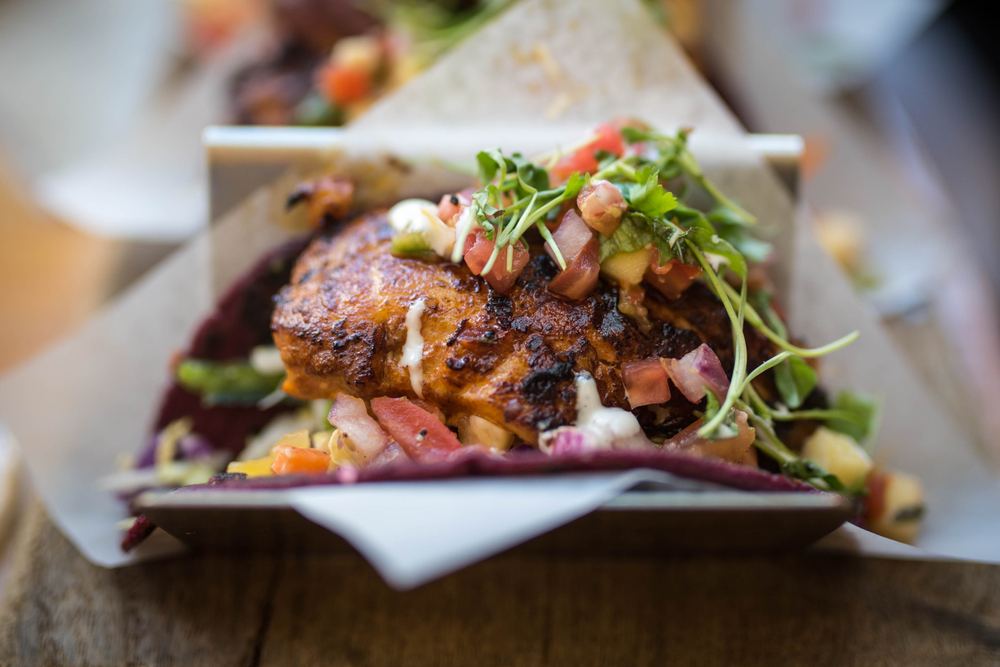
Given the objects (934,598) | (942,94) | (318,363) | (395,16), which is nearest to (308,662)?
(318,363)

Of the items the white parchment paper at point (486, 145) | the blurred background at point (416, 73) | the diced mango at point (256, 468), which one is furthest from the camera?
the blurred background at point (416, 73)

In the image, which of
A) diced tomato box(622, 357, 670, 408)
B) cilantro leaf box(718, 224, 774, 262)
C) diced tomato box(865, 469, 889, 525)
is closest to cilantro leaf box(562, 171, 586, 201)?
diced tomato box(622, 357, 670, 408)

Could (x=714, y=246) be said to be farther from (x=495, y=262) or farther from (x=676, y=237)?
(x=495, y=262)

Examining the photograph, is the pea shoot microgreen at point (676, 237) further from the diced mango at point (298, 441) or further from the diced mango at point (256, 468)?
the diced mango at point (256, 468)

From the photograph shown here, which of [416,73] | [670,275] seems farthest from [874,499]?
[416,73]

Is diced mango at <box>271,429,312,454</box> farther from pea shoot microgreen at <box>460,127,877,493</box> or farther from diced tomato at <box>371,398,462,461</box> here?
pea shoot microgreen at <box>460,127,877,493</box>

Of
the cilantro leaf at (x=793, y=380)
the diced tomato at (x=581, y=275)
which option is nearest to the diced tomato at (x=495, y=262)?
the diced tomato at (x=581, y=275)
